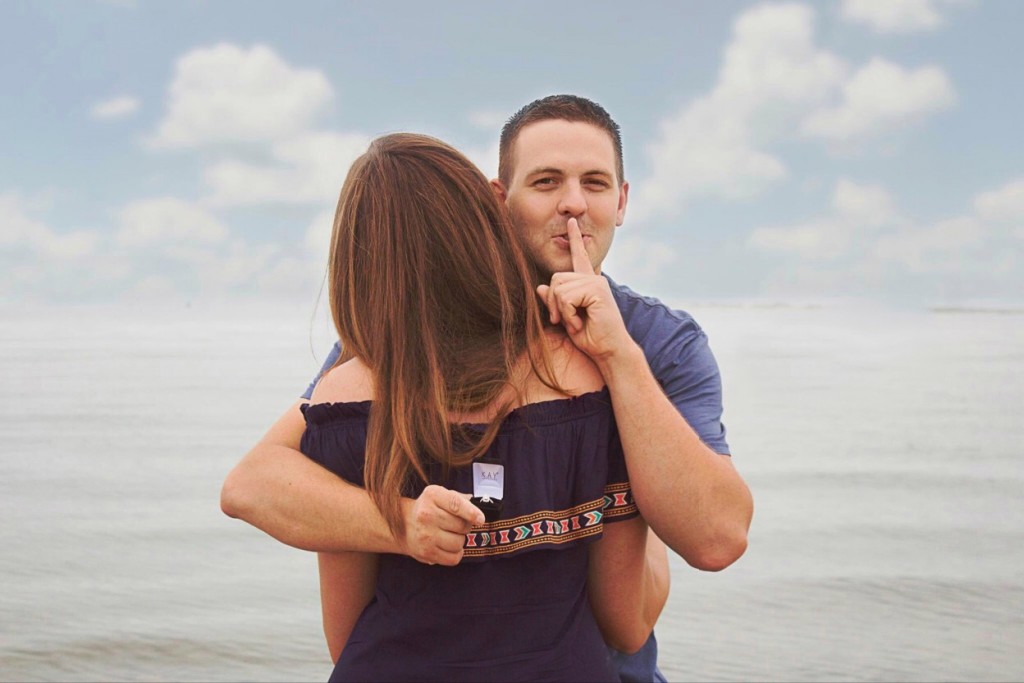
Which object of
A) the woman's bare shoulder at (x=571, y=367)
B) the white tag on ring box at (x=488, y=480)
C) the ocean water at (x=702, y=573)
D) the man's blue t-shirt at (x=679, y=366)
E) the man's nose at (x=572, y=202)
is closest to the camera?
the white tag on ring box at (x=488, y=480)

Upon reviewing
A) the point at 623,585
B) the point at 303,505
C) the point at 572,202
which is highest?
the point at 572,202

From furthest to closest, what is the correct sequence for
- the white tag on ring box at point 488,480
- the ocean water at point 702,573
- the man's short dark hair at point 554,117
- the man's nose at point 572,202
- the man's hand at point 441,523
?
the ocean water at point 702,573 → the man's short dark hair at point 554,117 → the man's nose at point 572,202 → the white tag on ring box at point 488,480 → the man's hand at point 441,523

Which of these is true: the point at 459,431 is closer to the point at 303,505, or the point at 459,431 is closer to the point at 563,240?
the point at 303,505

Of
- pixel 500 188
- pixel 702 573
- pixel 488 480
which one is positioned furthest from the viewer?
pixel 702 573

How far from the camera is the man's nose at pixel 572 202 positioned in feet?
6.82

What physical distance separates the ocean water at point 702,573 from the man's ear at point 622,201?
299 centimetres

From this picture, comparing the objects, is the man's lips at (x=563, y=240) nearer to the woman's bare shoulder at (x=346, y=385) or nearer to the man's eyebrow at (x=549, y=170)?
the man's eyebrow at (x=549, y=170)

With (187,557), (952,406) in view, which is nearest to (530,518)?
(187,557)

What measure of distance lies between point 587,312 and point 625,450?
0.81 feet

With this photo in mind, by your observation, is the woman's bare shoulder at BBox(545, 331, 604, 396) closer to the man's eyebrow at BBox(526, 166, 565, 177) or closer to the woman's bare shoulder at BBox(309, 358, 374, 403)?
the woman's bare shoulder at BBox(309, 358, 374, 403)

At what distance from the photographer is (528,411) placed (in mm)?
1643

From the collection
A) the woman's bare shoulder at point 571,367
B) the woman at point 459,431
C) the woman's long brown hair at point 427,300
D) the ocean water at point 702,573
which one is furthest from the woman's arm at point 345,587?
the ocean water at point 702,573

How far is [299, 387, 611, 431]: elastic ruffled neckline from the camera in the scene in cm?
164

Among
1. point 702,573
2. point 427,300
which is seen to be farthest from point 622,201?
point 702,573
